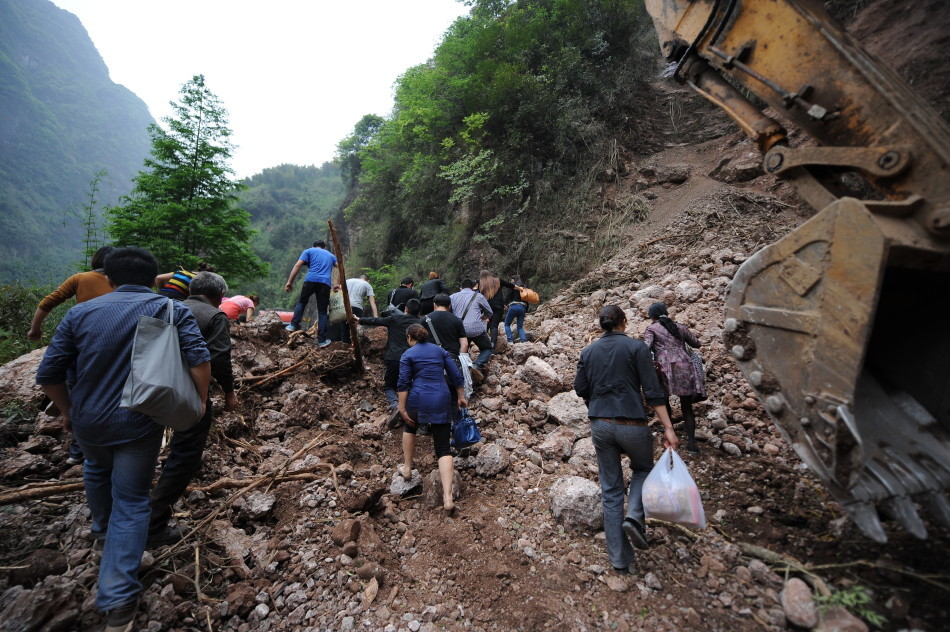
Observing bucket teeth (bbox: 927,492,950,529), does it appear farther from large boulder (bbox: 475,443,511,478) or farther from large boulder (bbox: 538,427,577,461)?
large boulder (bbox: 475,443,511,478)

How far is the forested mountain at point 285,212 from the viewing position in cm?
3519

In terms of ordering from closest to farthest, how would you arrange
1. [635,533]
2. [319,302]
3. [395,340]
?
[635,533]
[395,340]
[319,302]

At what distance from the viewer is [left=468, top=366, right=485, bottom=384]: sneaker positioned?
5.52 metres

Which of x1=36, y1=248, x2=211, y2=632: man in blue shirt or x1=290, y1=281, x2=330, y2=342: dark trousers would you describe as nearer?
x1=36, y1=248, x2=211, y2=632: man in blue shirt

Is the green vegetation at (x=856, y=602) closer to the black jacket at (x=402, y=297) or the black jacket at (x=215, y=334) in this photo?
the black jacket at (x=215, y=334)

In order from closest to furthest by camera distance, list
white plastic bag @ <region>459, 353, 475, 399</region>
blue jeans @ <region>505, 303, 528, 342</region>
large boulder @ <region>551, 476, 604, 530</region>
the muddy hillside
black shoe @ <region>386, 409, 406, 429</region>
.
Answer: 1. the muddy hillside
2. large boulder @ <region>551, 476, 604, 530</region>
3. black shoe @ <region>386, 409, 406, 429</region>
4. white plastic bag @ <region>459, 353, 475, 399</region>
5. blue jeans @ <region>505, 303, 528, 342</region>

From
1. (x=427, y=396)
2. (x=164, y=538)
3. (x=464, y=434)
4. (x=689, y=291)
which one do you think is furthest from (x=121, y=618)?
(x=689, y=291)

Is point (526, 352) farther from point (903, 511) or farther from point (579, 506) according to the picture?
point (903, 511)

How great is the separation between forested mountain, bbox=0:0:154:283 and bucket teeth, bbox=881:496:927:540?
31739 mm

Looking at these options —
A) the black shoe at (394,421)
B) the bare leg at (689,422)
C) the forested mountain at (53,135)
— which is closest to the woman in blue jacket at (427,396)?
the black shoe at (394,421)

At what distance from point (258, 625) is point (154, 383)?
5.27 ft

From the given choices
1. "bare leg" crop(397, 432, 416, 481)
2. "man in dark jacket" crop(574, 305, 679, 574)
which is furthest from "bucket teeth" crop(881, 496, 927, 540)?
"bare leg" crop(397, 432, 416, 481)

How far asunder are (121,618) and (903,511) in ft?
12.3

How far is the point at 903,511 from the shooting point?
169cm
